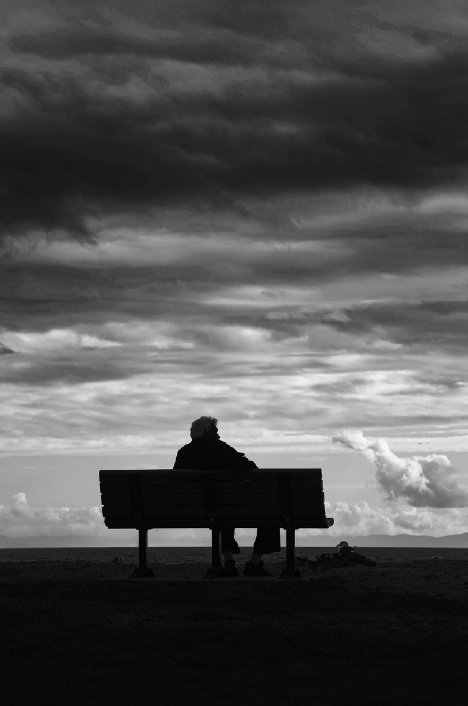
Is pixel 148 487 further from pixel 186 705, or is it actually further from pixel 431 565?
pixel 186 705

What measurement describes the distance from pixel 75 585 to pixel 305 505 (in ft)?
9.83

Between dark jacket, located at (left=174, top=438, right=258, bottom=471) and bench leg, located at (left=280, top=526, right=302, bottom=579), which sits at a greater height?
dark jacket, located at (left=174, top=438, right=258, bottom=471)

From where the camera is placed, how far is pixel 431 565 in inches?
633

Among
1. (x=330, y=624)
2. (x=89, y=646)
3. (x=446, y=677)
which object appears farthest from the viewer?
(x=330, y=624)

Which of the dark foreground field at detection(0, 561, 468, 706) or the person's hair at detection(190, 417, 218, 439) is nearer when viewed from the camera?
the dark foreground field at detection(0, 561, 468, 706)

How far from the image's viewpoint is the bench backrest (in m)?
13.7

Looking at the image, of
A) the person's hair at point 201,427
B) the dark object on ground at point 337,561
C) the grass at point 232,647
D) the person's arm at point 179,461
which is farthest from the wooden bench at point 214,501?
the grass at point 232,647

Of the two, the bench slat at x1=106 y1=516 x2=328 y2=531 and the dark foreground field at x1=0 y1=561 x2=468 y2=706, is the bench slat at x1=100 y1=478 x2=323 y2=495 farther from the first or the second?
the dark foreground field at x1=0 y1=561 x2=468 y2=706

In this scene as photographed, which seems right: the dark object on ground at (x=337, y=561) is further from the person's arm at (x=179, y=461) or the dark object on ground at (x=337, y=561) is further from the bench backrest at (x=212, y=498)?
the person's arm at (x=179, y=461)

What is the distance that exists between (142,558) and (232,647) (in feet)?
19.5

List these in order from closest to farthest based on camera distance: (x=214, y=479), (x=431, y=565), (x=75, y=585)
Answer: (x=75, y=585)
(x=214, y=479)
(x=431, y=565)

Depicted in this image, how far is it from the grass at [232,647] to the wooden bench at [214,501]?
169 centimetres

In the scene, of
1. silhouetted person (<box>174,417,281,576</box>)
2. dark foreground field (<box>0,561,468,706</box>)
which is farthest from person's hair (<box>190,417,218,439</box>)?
dark foreground field (<box>0,561,468,706</box>)

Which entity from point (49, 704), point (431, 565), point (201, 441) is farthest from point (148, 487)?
point (49, 704)
